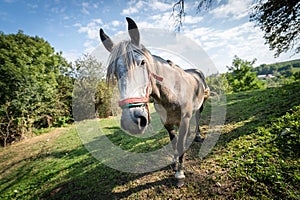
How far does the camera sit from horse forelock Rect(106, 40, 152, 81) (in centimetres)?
166

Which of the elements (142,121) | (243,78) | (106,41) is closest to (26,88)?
(106,41)

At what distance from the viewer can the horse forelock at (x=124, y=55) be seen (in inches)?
65.5

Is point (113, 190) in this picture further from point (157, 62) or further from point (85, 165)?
point (157, 62)

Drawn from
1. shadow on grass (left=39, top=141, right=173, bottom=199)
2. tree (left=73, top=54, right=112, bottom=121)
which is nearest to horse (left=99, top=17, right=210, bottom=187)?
shadow on grass (left=39, top=141, right=173, bottom=199)

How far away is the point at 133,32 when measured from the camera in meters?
1.82

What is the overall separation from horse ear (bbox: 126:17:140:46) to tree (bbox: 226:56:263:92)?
32.5 m

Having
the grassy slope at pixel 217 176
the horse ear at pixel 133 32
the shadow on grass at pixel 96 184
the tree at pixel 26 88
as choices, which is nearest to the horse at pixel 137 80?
the horse ear at pixel 133 32

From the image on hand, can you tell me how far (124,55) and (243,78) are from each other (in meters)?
34.3

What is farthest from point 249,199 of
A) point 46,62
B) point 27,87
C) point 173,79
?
point 46,62

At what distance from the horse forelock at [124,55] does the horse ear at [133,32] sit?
3.0 inches

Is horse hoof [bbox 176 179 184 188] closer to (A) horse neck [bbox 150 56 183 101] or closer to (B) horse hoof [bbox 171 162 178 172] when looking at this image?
(B) horse hoof [bbox 171 162 178 172]

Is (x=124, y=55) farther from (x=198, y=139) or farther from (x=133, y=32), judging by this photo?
→ (x=198, y=139)

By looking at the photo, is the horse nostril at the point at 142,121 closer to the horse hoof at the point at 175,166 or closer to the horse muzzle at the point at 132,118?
the horse muzzle at the point at 132,118

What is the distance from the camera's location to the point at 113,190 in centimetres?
289
